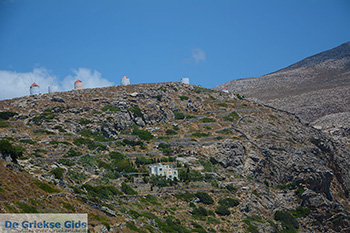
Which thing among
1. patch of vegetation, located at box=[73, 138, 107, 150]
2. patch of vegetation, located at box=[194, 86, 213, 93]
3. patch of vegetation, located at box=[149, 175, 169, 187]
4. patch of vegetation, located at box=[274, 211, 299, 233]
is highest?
patch of vegetation, located at box=[194, 86, 213, 93]

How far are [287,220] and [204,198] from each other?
14323 millimetres

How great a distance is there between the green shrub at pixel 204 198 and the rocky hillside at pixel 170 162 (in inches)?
7.2

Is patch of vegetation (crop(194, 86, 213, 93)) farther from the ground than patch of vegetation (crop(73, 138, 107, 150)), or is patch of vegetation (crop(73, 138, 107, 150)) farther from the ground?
patch of vegetation (crop(194, 86, 213, 93))

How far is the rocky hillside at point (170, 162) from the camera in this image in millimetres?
54872

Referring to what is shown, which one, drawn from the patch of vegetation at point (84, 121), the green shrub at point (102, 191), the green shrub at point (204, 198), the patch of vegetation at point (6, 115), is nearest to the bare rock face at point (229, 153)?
the green shrub at point (204, 198)

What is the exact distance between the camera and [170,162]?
84.9 m

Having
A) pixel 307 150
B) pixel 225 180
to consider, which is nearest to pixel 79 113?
pixel 225 180

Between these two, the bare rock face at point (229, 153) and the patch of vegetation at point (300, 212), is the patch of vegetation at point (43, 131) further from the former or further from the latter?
the patch of vegetation at point (300, 212)

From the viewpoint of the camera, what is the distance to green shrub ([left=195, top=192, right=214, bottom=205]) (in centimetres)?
7297

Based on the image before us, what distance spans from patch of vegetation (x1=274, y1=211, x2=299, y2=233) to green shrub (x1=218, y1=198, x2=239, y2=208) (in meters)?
7.47

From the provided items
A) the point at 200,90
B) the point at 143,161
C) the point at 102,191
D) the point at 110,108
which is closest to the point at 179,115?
the point at 110,108

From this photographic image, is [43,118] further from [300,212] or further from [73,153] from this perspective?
[300,212]

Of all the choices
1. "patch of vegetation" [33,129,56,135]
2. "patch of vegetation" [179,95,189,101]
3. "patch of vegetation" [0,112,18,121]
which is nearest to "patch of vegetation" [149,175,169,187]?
"patch of vegetation" [33,129,56,135]

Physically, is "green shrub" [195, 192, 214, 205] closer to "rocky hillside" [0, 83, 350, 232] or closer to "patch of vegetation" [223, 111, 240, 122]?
"rocky hillside" [0, 83, 350, 232]
